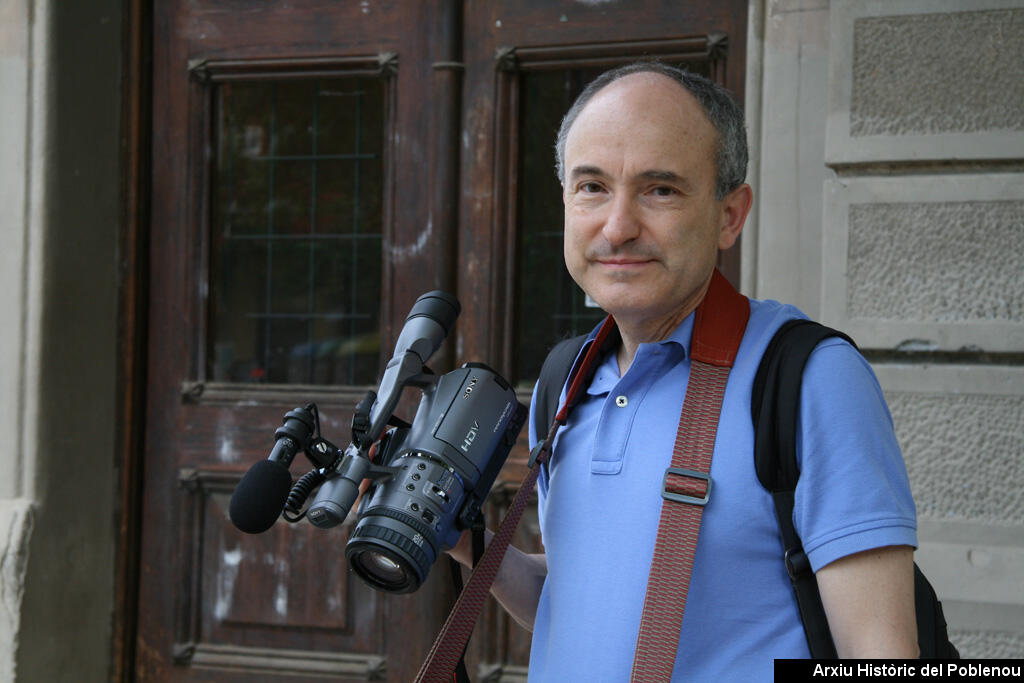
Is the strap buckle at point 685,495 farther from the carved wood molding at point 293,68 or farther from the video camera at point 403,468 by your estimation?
the carved wood molding at point 293,68

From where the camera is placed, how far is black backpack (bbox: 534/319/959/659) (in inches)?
44.5

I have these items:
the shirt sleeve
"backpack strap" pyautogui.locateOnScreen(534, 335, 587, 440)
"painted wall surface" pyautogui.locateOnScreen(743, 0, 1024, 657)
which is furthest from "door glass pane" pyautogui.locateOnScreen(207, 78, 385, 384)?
the shirt sleeve

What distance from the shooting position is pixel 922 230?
234 cm

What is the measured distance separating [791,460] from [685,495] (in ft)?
0.41

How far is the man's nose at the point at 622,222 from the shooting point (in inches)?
50.8

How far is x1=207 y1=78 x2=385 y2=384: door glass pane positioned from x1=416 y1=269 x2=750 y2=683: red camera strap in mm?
1731

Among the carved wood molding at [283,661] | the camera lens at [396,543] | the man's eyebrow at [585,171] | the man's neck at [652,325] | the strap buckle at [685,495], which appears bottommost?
the carved wood molding at [283,661]

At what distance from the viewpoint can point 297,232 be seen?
3146 mm

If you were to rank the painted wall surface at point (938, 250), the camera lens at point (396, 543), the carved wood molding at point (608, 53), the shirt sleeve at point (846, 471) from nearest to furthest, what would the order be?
the shirt sleeve at point (846, 471) → the camera lens at point (396, 543) → the painted wall surface at point (938, 250) → the carved wood molding at point (608, 53)

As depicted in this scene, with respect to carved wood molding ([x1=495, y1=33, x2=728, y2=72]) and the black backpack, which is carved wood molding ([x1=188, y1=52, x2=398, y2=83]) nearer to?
carved wood molding ([x1=495, y1=33, x2=728, y2=72])

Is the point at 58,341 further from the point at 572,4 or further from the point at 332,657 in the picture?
the point at 572,4

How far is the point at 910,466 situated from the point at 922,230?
0.54 m

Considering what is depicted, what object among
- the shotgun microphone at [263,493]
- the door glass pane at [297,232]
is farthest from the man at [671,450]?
the door glass pane at [297,232]

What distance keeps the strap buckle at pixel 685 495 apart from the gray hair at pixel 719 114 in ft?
1.26
